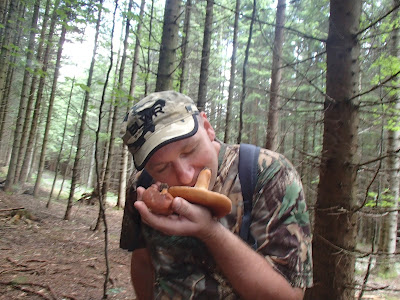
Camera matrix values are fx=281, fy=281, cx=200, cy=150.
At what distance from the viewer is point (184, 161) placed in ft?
4.66

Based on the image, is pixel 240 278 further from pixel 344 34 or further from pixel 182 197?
pixel 344 34

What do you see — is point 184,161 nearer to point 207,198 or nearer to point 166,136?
point 166,136

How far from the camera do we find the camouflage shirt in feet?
4.07

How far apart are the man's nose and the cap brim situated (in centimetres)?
12

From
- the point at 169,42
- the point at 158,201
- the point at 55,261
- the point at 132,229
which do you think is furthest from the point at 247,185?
the point at 55,261

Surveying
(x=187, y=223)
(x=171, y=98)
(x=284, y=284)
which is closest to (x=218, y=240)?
(x=187, y=223)

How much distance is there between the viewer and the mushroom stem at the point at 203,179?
1.29 meters

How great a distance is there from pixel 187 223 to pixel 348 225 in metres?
2.05

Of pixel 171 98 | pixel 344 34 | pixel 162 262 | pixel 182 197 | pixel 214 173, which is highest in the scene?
pixel 344 34

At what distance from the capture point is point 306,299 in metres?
2.73

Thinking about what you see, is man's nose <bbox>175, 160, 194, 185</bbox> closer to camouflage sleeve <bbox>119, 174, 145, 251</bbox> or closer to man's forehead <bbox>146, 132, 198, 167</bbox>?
man's forehead <bbox>146, 132, 198, 167</bbox>

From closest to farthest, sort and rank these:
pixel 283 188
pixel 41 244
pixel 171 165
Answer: pixel 283 188 → pixel 171 165 → pixel 41 244

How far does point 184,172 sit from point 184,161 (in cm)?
6

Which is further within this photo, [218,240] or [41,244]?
[41,244]
